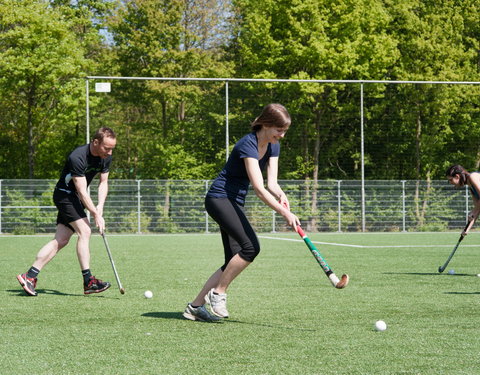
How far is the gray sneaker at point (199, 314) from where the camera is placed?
6.59 metres

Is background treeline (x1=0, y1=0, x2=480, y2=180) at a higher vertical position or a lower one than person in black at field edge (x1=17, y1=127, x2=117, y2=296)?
higher

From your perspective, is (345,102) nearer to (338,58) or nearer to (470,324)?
(338,58)

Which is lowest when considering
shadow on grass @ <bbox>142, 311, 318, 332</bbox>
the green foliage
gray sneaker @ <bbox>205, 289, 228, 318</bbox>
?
the green foliage

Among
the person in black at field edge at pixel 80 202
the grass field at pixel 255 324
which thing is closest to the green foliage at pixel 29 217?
the grass field at pixel 255 324

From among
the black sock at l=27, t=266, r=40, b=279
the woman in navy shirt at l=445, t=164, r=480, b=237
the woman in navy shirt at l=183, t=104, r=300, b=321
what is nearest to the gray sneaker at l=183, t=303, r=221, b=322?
the woman in navy shirt at l=183, t=104, r=300, b=321

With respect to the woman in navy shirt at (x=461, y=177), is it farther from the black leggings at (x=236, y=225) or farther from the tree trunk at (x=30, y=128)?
the tree trunk at (x=30, y=128)

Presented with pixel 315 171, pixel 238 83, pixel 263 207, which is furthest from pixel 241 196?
pixel 315 171

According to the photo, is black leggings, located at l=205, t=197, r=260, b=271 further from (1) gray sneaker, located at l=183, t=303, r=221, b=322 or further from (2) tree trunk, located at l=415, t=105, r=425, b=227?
(2) tree trunk, located at l=415, t=105, r=425, b=227

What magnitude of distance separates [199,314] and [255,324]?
0.54 metres

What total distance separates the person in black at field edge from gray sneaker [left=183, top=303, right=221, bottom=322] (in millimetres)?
1883

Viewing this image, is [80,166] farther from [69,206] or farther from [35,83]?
[35,83]

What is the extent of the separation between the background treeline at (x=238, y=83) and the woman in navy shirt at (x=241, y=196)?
18.9 m

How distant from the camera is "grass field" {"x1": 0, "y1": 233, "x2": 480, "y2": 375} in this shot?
191 inches

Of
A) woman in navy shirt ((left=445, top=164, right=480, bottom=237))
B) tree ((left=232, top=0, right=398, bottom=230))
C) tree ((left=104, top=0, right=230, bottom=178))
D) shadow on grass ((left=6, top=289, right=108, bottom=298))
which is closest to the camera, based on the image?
shadow on grass ((left=6, top=289, right=108, bottom=298))
